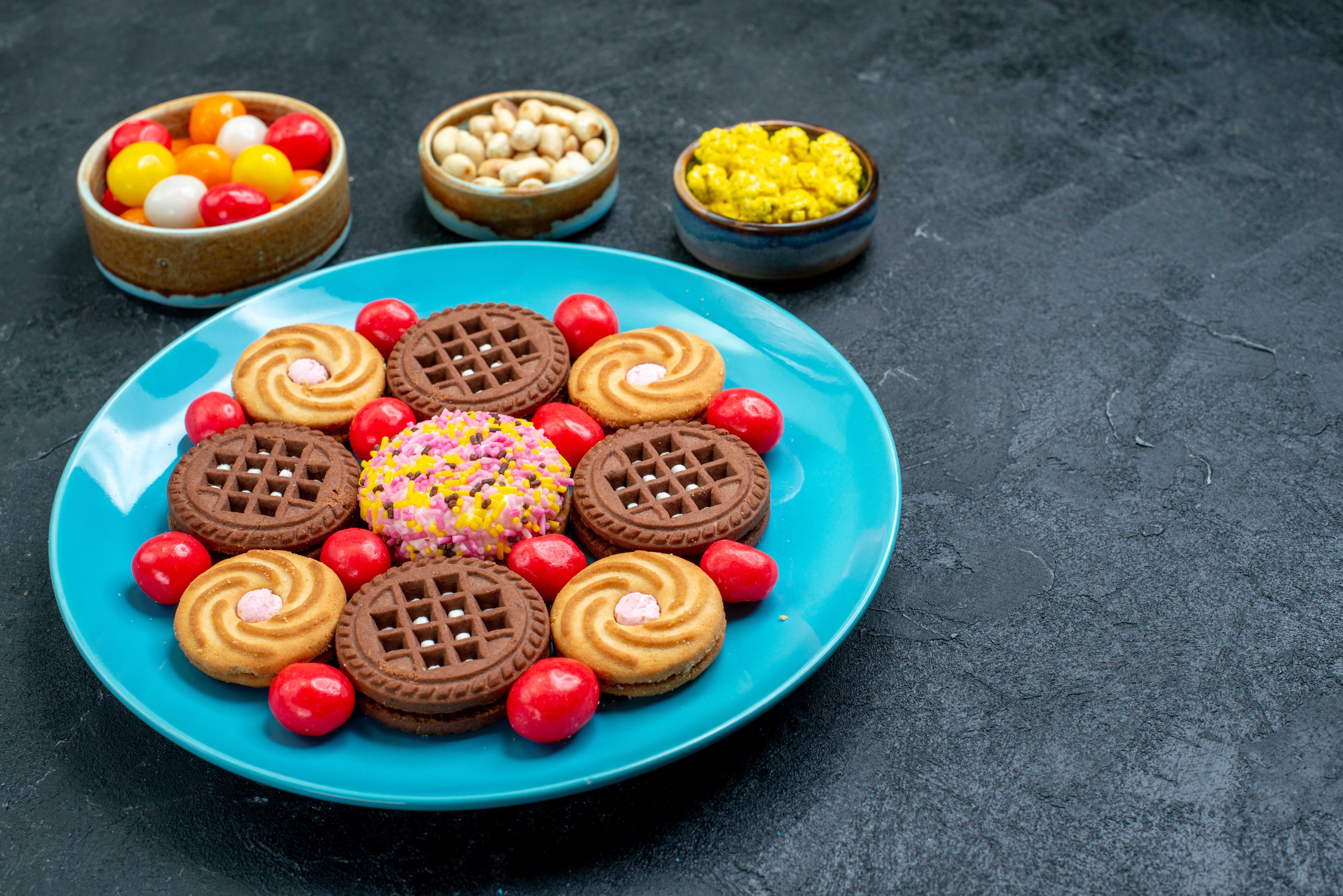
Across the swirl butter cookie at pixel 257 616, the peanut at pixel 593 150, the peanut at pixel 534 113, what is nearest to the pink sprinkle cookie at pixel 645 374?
the swirl butter cookie at pixel 257 616

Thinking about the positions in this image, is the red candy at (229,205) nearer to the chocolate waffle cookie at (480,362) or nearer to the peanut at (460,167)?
the peanut at (460,167)

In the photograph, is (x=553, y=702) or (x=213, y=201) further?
(x=213, y=201)

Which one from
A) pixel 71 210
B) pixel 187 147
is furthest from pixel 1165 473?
pixel 71 210

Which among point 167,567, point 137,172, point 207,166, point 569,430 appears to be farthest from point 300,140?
point 167,567

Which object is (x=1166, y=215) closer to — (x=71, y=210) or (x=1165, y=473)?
(x=1165, y=473)

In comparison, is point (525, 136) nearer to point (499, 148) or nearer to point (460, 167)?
point (499, 148)

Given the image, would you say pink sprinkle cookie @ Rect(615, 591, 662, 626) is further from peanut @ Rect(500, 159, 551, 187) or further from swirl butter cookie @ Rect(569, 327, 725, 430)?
peanut @ Rect(500, 159, 551, 187)
